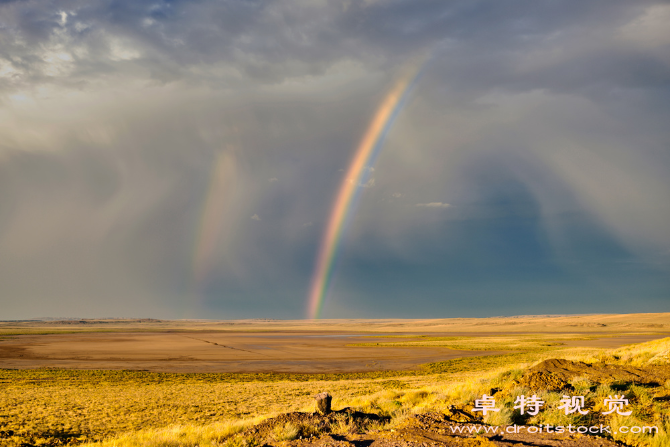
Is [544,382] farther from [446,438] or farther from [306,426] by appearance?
[306,426]

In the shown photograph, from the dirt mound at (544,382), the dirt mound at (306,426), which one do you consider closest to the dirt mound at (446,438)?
the dirt mound at (306,426)

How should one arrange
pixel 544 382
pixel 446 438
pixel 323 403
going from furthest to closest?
pixel 544 382 < pixel 323 403 < pixel 446 438

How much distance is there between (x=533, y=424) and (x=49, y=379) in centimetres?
3244

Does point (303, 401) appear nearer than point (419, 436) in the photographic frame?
No

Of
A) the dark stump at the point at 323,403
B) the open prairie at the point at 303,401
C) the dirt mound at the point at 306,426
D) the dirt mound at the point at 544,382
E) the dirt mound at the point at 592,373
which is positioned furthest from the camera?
the dirt mound at the point at 592,373

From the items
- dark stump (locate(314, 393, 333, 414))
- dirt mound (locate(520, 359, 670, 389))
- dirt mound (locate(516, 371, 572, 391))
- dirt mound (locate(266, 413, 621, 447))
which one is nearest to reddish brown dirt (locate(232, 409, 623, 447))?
dirt mound (locate(266, 413, 621, 447))

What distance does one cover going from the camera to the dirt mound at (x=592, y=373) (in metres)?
14.1

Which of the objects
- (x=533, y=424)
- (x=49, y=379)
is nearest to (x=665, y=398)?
(x=533, y=424)

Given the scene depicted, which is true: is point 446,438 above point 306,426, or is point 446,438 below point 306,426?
above

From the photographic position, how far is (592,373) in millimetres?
15602

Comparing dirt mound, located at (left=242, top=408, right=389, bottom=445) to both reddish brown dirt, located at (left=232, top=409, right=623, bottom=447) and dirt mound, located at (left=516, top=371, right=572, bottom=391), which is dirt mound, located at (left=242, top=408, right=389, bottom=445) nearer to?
reddish brown dirt, located at (left=232, top=409, right=623, bottom=447)

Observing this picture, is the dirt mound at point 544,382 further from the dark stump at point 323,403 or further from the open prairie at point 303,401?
the dark stump at point 323,403

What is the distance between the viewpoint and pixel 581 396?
1162cm

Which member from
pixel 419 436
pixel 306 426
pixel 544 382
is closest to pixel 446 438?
pixel 419 436
